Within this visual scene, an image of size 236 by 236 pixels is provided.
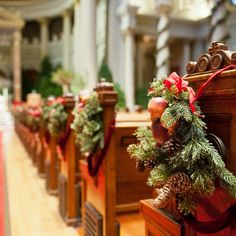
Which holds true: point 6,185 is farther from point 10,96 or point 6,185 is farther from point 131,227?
point 10,96

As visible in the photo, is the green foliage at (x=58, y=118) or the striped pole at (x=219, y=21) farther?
the striped pole at (x=219, y=21)

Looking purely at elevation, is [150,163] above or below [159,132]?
below

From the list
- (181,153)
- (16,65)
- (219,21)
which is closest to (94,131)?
(181,153)

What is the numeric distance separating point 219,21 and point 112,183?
14.4 feet

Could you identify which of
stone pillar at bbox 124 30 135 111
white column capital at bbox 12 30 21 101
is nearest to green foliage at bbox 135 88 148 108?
stone pillar at bbox 124 30 135 111

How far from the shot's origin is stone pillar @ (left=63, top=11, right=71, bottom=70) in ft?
65.4

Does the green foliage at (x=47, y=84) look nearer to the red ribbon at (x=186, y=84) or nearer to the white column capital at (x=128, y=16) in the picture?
the white column capital at (x=128, y=16)

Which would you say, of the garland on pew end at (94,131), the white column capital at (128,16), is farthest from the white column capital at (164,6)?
the garland on pew end at (94,131)

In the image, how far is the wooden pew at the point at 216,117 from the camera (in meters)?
1.13

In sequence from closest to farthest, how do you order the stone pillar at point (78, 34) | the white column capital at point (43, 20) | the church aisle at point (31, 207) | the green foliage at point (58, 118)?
the church aisle at point (31, 207) < the green foliage at point (58, 118) < the stone pillar at point (78, 34) < the white column capital at point (43, 20)

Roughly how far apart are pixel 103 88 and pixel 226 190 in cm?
124

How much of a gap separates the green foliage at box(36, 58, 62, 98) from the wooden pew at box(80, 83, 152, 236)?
1491cm

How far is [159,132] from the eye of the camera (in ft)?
4.09

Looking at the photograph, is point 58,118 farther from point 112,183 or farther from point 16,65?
point 16,65
